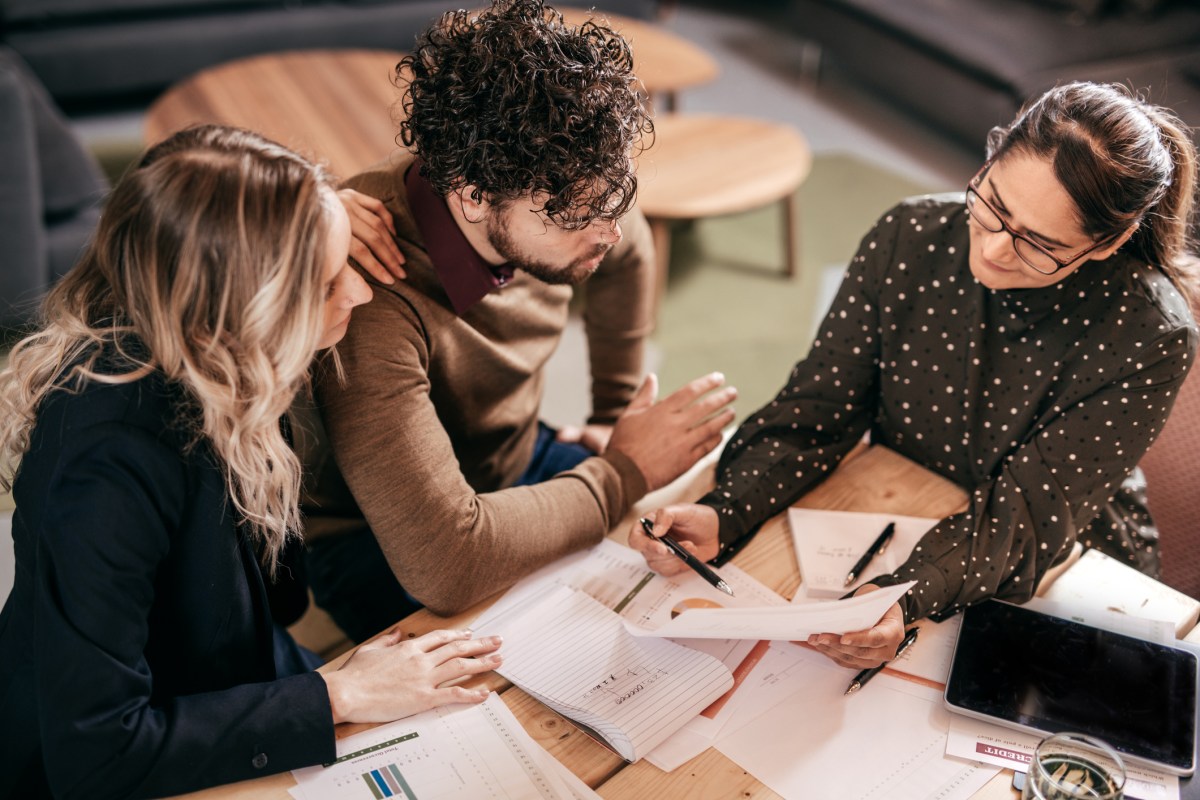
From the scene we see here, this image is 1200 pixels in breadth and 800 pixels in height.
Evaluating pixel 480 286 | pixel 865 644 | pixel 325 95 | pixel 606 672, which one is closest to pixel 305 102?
pixel 325 95

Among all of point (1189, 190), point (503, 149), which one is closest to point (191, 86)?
point (503, 149)

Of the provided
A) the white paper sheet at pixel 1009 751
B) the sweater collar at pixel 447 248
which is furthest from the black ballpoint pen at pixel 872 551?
the sweater collar at pixel 447 248

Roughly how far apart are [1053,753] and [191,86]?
10.5ft

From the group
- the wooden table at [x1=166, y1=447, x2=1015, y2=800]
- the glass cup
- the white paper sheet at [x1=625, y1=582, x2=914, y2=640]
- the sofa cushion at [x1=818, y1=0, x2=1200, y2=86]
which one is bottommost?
the wooden table at [x1=166, y1=447, x2=1015, y2=800]

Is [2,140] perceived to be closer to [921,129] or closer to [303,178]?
[303,178]

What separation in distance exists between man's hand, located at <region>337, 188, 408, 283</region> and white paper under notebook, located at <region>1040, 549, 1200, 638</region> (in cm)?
90

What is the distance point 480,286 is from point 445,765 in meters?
0.60

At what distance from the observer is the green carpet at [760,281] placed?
280 cm

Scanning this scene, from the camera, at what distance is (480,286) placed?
4.25 ft

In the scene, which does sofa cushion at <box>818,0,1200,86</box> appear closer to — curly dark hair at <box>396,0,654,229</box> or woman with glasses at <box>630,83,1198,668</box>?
woman with glasses at <box>630,83,1198,668</box>

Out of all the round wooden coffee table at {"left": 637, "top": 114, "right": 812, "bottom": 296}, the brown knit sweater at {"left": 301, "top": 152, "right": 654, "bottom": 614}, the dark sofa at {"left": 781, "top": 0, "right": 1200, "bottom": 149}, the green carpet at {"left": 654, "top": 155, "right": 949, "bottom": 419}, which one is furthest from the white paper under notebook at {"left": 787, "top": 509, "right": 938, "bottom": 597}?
the dark sofa at {"left": 781, "top": 0, "right": 1200, "bottom": 149}

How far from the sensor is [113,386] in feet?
3.14

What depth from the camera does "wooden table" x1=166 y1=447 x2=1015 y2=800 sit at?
97cm

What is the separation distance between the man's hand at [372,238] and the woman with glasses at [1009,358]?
1.47 feet
